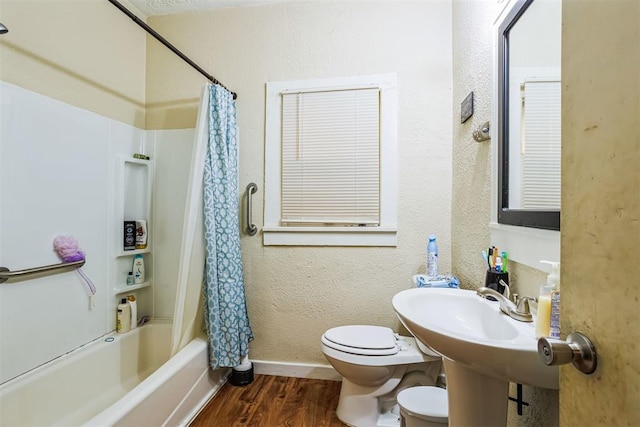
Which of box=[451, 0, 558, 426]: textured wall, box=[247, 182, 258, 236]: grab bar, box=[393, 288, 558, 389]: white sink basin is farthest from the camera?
box=[247, 182, 258, 236]: grab bar

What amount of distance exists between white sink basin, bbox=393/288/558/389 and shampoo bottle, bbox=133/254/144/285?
1.77 m

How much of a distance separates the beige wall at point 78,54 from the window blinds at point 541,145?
215 centimetres

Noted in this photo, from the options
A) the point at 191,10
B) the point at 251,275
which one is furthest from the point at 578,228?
the point at 191,10

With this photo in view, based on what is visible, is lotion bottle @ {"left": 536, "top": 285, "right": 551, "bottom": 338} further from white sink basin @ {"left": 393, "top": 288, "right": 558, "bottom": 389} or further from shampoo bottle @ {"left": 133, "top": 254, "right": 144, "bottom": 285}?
shampoo bottle @ {"left": 133, "top": 254, "right": 144, "bottom": 285}

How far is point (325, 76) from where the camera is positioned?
6.27 ft

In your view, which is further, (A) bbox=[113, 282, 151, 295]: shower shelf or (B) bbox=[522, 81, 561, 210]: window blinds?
(A) bbox=[113, 282, 151, 295]: shower shelf

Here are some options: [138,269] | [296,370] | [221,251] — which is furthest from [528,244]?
[138,269]

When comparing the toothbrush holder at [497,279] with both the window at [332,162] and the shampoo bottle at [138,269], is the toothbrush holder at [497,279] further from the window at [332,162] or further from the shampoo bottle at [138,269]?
the shampoo bottle at [138,269]

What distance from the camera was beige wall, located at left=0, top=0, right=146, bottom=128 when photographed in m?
1.38

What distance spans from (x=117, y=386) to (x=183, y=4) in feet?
8.04

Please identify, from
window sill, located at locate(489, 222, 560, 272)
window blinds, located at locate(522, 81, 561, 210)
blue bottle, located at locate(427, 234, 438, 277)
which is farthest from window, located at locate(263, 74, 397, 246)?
window blinds, located at locate(522, 81, 561, 210)

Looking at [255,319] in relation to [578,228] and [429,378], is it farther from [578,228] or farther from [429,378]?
[578,228]

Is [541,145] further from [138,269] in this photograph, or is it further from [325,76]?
[138,269]

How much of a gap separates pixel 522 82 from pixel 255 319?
74.3 inches
